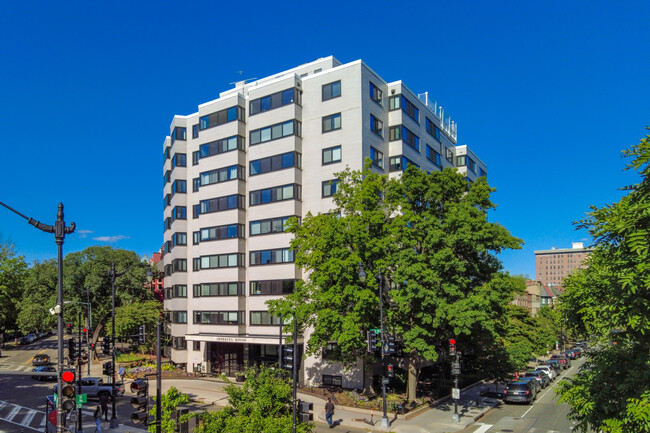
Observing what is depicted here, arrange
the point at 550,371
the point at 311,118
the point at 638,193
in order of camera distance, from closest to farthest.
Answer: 1. the point at 638,193
2. the point at 311,118
3. the point at 550,371

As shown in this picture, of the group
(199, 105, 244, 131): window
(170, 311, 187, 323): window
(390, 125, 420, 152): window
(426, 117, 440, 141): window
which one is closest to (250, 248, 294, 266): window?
(170, 311, 187, 323): window

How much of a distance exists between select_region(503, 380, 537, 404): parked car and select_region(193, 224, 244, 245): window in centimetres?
2611

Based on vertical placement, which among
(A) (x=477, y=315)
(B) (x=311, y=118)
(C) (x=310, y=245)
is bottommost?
(A) (x=477, y=315)

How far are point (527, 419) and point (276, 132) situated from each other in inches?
1199

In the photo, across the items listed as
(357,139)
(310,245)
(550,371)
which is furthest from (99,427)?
(550,371)

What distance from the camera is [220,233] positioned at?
47.8 m

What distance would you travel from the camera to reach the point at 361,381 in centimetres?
4009

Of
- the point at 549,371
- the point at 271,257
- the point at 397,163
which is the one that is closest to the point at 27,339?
the point at 271,257

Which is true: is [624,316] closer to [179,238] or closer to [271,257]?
[271,257]

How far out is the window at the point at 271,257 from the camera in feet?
142

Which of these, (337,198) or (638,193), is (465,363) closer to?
(337,198)

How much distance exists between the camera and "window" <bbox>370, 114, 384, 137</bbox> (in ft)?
143

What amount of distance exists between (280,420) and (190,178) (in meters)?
38.2

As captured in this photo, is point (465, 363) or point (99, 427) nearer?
point (99, 427)
